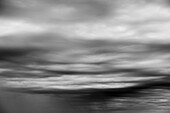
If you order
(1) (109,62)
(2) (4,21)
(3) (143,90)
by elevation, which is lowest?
(3) (143,90)

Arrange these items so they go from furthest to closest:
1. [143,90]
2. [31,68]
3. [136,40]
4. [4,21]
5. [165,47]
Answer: [143,90]
[31,68]
[165,47]
[136,40]
[4,21]

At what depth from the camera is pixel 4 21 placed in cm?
1190

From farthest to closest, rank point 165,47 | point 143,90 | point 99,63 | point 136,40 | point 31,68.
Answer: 1. point 143,90
2. point 31,68
3. point 99,63
4. point 165,47
5. point 136,40

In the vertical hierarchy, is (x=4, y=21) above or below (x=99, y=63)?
above

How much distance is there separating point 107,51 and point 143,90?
11875mm

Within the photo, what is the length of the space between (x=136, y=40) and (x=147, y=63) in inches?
148

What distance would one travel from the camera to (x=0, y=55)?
16.2 metres

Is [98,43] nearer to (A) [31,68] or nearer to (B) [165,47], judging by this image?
(B) [165,47]

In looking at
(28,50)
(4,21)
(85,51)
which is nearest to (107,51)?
(85,51)

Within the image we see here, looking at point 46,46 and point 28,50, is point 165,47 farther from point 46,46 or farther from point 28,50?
point 28,50

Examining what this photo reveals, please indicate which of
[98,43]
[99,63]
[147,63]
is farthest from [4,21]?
[147,63]

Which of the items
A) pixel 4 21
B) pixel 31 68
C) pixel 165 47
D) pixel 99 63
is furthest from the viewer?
pixel 31 68

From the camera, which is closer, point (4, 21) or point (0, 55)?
point (4, 21)

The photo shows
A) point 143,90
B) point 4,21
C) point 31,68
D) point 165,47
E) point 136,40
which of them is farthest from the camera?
point 143,90
